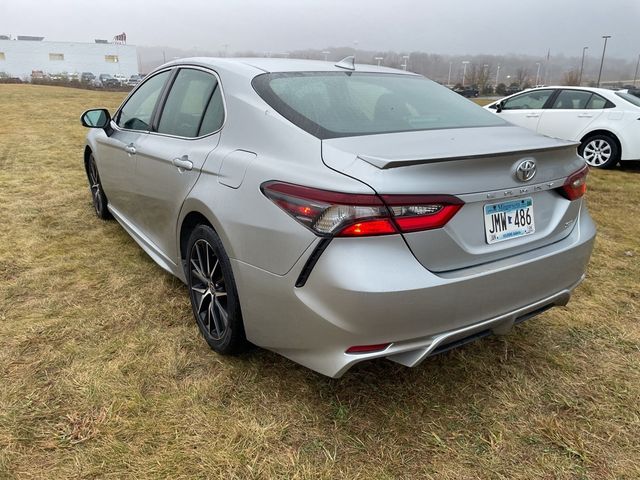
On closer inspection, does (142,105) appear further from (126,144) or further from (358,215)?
(358,215)

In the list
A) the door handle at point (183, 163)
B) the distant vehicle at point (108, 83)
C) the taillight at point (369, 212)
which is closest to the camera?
the taillight at point (369, 212)

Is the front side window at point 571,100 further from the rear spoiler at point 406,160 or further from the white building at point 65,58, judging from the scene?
the white building at point 65,58

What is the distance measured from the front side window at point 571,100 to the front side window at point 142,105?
7.46m

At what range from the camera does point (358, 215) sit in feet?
5.89

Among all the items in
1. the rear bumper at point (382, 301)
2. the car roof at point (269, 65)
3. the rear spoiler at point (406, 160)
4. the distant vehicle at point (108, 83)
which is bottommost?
the distant vehicle at point (108, 83)

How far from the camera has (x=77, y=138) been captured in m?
10.1

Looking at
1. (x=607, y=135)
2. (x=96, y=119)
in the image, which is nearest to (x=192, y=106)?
(x=96, y=119)

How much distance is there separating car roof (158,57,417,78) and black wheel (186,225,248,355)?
87 cm

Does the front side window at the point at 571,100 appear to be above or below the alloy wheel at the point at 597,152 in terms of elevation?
above

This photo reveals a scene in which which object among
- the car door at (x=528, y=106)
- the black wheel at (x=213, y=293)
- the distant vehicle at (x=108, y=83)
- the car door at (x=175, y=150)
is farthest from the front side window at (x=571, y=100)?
the distant vehicle at (x=108, y=83)

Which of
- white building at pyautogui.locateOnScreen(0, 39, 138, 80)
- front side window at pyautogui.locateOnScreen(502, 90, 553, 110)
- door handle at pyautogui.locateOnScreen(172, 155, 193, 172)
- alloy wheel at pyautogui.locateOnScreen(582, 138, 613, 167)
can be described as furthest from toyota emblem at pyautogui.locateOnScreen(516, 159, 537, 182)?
white building at pyautogui.locateOnScreen(0, 39, 138, 80)

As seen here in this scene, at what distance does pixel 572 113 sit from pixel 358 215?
26.8 feet

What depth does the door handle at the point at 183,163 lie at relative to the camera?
2642 mm

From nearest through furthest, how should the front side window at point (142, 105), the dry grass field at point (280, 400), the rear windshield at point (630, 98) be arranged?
the dry grass field at point (280, 400) < the front side window at point (142, 105) < the rear windshield at point (630, 98)
